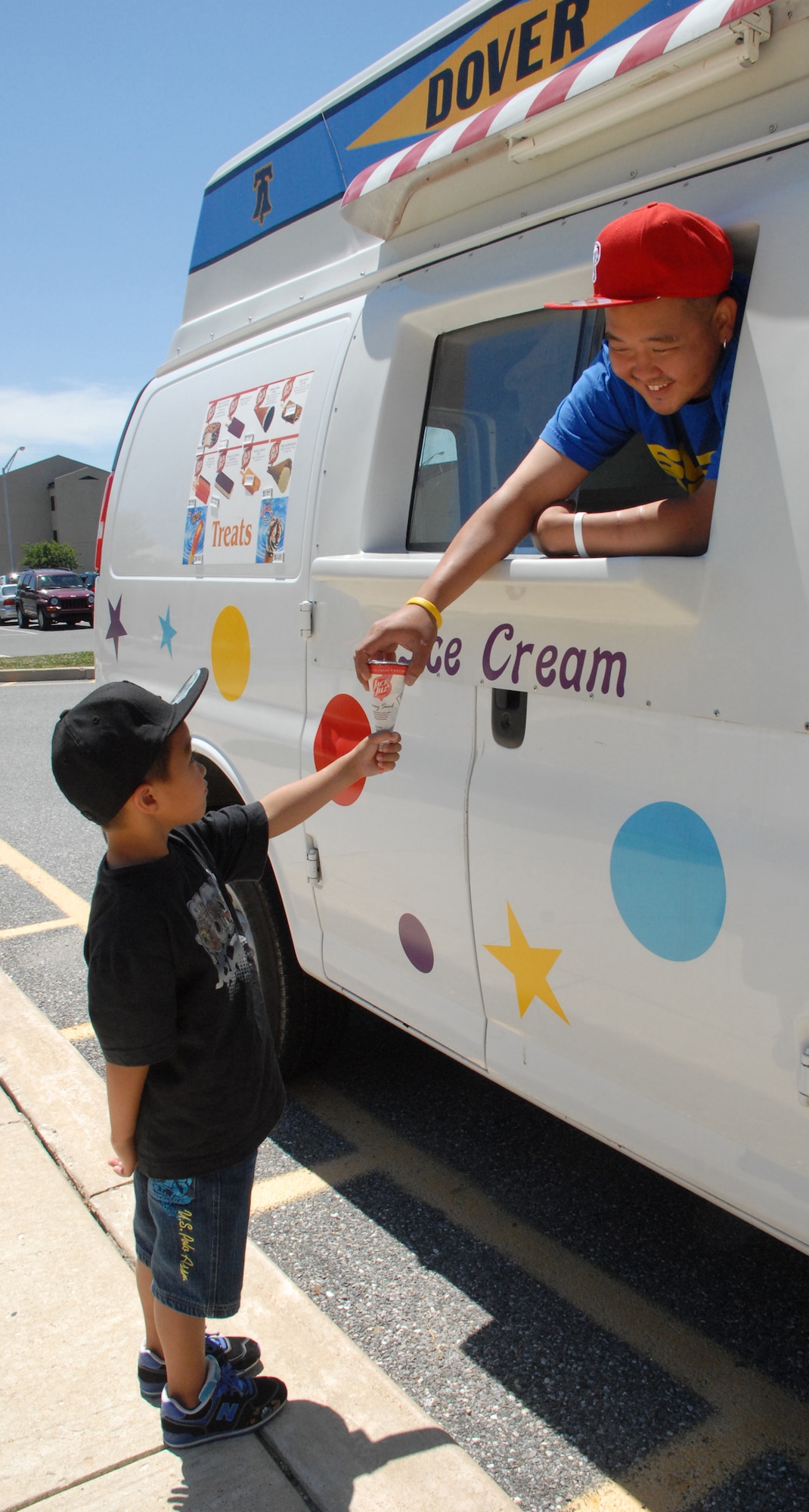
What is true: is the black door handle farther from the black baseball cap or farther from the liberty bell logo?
the liberty bell logo

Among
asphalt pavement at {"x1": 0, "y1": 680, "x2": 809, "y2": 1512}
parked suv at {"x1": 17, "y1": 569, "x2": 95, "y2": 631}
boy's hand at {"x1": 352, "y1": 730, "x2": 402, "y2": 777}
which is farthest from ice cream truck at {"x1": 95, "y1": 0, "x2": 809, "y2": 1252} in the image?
parked suv at {"x1": 17, "y1": 569, "x2": 95, "y2": 631}

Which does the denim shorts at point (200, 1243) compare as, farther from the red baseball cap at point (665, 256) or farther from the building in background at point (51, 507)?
the building in background at point (51, 507)

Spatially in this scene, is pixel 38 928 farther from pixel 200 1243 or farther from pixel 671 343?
pixel 671 343

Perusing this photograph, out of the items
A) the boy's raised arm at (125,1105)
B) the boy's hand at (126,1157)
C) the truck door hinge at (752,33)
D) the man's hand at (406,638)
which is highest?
the truck door hinge at (752,33)

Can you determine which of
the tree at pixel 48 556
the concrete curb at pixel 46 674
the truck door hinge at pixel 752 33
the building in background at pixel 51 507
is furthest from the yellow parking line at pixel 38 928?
the building in background at pixel 51 507

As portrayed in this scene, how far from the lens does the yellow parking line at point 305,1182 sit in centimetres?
294

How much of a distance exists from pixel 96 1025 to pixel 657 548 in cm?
120

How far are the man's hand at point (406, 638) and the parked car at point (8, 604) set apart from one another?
35652 mm

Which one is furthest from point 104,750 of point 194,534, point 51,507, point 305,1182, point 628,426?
point 51,507

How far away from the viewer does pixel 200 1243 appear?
196cm

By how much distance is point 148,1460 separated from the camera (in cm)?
200

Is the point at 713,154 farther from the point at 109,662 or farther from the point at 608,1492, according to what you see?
the point at 109,662

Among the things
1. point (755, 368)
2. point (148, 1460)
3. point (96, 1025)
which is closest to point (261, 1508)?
point (148, 1460)

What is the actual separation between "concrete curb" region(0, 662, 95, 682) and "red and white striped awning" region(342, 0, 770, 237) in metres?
14.8
